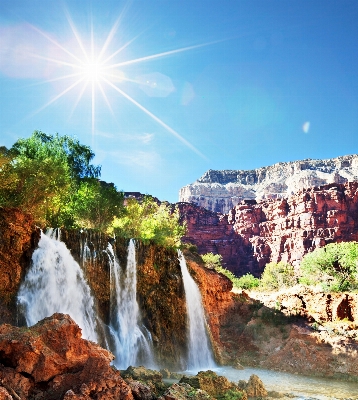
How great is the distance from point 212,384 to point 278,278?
56311mm

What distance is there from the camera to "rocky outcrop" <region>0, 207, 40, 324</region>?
19672 mm

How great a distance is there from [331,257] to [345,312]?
19046mm

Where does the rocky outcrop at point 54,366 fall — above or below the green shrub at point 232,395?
above

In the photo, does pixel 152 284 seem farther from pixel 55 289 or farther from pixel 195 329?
pixel 55 289

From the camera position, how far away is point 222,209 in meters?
172

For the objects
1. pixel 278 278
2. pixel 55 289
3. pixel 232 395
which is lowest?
pixel 232 395

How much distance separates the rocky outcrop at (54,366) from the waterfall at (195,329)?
60.0 ft

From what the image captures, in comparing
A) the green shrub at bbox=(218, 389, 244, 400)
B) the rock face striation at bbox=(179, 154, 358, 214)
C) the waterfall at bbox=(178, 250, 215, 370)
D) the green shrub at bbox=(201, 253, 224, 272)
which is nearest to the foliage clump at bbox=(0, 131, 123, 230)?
the waterfall at bbox=(178, 250, 215, 370)

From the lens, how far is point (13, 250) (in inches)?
826

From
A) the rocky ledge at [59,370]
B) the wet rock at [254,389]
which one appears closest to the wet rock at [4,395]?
the rocky ledge at [59,370]

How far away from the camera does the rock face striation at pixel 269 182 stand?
169125mm

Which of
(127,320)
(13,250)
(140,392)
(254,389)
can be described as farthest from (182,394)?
(127,320)

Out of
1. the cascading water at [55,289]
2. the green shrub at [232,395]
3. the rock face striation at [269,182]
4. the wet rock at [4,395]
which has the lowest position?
the green shrub at [232,395]

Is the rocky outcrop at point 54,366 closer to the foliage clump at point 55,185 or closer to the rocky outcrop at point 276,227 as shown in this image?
the foliage clump at point 55,185
